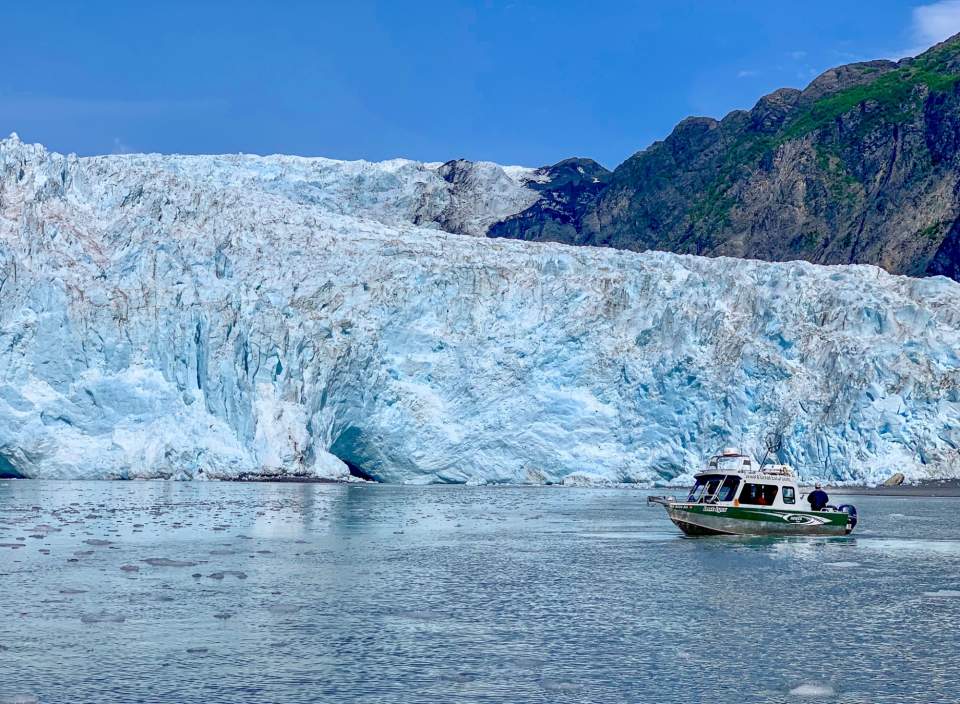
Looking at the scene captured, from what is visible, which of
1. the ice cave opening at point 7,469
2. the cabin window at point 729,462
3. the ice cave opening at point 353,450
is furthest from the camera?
the ice cave opening at point 353,450

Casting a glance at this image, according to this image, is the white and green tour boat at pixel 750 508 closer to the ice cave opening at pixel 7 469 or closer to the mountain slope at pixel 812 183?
the ice cave opening at pixel 7 469

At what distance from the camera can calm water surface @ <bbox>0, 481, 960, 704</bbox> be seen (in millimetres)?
10633

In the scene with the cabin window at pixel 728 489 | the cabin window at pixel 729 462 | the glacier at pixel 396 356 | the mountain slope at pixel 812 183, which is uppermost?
the mountain slope at pixel 812 183

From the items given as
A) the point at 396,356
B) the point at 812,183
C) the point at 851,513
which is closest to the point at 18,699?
the point at 851,513

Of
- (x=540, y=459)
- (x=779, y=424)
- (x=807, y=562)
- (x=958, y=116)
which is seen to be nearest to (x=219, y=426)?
(x=540, y=459)

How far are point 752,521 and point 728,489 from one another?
99 centimetres

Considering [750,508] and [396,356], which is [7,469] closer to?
[396,356]

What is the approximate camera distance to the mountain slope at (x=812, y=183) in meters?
92.4

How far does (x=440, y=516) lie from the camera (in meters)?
33.0

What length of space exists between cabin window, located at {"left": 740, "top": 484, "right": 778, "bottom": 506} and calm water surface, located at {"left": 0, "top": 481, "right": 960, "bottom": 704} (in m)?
1.91

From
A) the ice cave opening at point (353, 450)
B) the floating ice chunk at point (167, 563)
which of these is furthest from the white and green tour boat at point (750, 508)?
the ice cave opening at point (353, 450)

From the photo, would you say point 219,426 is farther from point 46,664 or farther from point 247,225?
point 46,664

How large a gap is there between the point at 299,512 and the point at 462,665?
74.7 ft

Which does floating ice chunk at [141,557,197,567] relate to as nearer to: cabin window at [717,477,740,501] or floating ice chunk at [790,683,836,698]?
floating ice chunk at [790,683,836,698]
